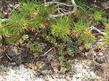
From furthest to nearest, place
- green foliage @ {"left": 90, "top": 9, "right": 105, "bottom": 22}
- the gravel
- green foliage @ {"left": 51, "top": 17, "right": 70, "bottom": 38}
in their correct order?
green foliage @ {"left": 90, "top": 9, "right": 105, "bottom": 22}
the gravel
green foliage @ {"left": 51, "top": 17, "right": 70, "bottom": 38}

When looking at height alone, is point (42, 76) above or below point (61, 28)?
below

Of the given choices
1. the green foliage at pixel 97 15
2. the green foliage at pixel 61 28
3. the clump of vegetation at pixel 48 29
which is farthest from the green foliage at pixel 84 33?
the green foliage at pixel 97 15

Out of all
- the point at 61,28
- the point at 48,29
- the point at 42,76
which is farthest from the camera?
the point at 48,29

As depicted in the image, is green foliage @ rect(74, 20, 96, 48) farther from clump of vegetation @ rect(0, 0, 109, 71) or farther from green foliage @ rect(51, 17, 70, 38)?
green foliage @ rect(51, 17, 70, 38)

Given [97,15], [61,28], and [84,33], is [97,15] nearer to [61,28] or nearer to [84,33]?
[84,33]

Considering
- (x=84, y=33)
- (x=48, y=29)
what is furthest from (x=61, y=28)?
(x=48, y=29)

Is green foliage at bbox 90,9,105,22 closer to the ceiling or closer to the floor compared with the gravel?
closer to the ceiling

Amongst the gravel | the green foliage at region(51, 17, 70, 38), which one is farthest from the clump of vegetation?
the gravel

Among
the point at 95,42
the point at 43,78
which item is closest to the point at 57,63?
the point at 43,78

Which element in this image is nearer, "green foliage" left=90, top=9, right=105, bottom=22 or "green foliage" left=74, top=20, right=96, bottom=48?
"green foliage" left=74, top=20, right=96, bottom=48

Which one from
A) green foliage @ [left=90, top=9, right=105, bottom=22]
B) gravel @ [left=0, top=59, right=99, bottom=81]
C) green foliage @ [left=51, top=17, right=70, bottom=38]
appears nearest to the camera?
green foliage @ [left=51, top=17, right=70, bottom=38]

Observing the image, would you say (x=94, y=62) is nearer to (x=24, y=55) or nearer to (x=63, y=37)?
(x=63, y=37)

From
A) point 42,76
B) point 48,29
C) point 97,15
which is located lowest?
point 42,76
